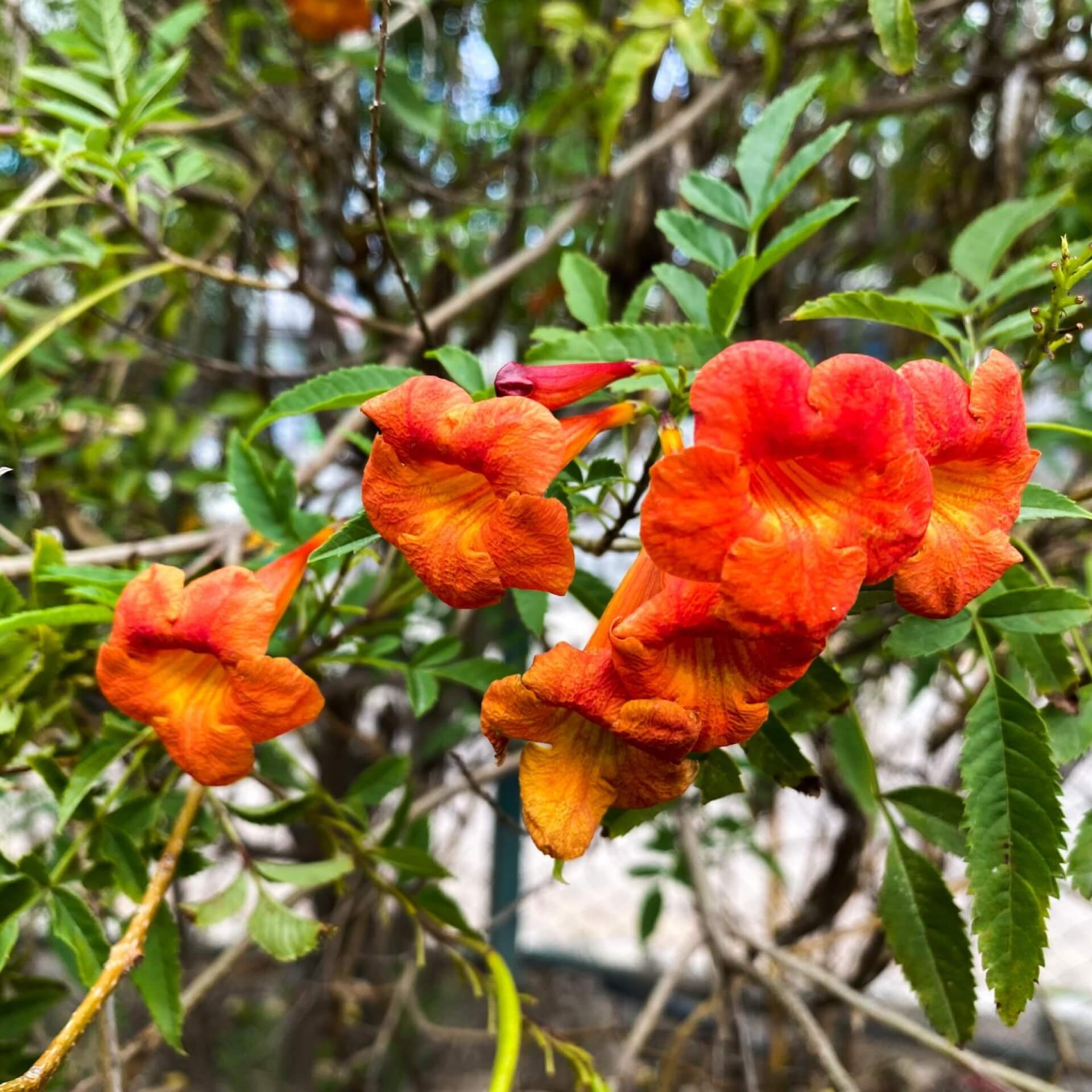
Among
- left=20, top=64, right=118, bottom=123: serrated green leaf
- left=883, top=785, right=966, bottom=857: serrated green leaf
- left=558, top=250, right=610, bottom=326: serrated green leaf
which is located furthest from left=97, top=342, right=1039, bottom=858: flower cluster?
left=20, top=64, right=118, bottom=123: serrated green leaf

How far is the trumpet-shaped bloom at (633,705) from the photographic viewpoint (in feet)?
1.73

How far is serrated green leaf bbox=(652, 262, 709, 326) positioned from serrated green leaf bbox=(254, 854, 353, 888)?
63 centimetres

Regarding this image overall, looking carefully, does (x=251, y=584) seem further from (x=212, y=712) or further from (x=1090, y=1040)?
(x=1090, y=1040)

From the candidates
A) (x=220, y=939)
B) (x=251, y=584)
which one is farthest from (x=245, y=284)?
(x=220, y=939)

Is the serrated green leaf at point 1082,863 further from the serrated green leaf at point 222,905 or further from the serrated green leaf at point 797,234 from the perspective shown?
the serrated green leaf at point 222,905

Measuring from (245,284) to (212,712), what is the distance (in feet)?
1.98

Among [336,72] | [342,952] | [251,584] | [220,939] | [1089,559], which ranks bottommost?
[220,939]

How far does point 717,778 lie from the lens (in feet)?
2.17

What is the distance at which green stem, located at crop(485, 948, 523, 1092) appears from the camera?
0.74 m

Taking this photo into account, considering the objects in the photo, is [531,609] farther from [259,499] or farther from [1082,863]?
[1082,863]

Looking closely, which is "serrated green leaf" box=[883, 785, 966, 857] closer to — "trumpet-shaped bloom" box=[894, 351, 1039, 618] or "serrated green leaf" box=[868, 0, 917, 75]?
"trumpet-shaped bloom" box=[894, 351, 1039, 618]

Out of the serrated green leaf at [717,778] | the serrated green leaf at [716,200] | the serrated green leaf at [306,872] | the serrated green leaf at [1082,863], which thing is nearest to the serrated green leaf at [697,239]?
the serrated green leaf at [716,200]

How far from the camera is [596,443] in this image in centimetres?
191

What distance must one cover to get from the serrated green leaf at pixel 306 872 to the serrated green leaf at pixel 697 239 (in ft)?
2.24
